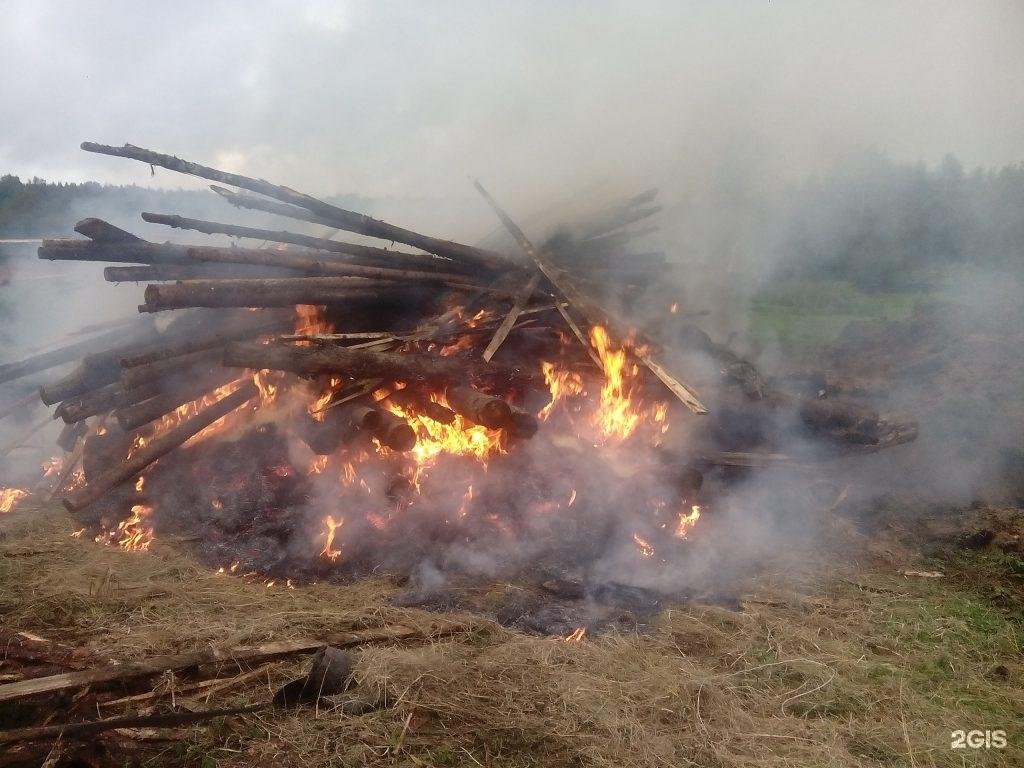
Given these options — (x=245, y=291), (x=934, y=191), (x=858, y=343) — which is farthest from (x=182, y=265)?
(x=934, y=191)

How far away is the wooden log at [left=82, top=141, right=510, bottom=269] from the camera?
7020 millimetres

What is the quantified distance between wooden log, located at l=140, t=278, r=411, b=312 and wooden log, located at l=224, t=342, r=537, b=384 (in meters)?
0.69

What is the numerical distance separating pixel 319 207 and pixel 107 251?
253cm

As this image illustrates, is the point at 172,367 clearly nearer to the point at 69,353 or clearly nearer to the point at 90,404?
the point at 90,404

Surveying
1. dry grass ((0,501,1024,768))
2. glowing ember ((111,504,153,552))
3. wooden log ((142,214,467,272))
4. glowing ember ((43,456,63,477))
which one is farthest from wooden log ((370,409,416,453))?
glowing ember ((43,456,63,477))

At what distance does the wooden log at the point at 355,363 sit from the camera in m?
6.36

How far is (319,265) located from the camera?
7.55 m

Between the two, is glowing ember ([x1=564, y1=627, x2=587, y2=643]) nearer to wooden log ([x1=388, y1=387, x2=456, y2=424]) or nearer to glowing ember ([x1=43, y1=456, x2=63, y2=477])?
wooden log ([x1=388, y1=387, x2=456, y2=424])

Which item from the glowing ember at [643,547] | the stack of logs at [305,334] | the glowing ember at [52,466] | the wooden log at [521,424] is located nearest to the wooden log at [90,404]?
the stack of logs at [305,334]

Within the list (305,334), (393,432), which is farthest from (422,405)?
(305,334)

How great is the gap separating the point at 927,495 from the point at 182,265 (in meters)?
10.4

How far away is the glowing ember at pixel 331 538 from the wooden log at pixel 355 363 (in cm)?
169

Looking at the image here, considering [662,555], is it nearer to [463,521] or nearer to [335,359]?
[463,521]

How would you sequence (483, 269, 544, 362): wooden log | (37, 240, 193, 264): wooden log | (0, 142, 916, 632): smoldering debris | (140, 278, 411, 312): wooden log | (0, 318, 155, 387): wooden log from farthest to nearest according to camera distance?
1. (0, 318, 155, 387): wooden log
2. (483, 269, 544, 362): wooden log
3. (37, 240, 193, 264): wooden log
4. (0, 142, 916, 632): smoldering debris
5. (140, 278, 411, 312): wooden log
